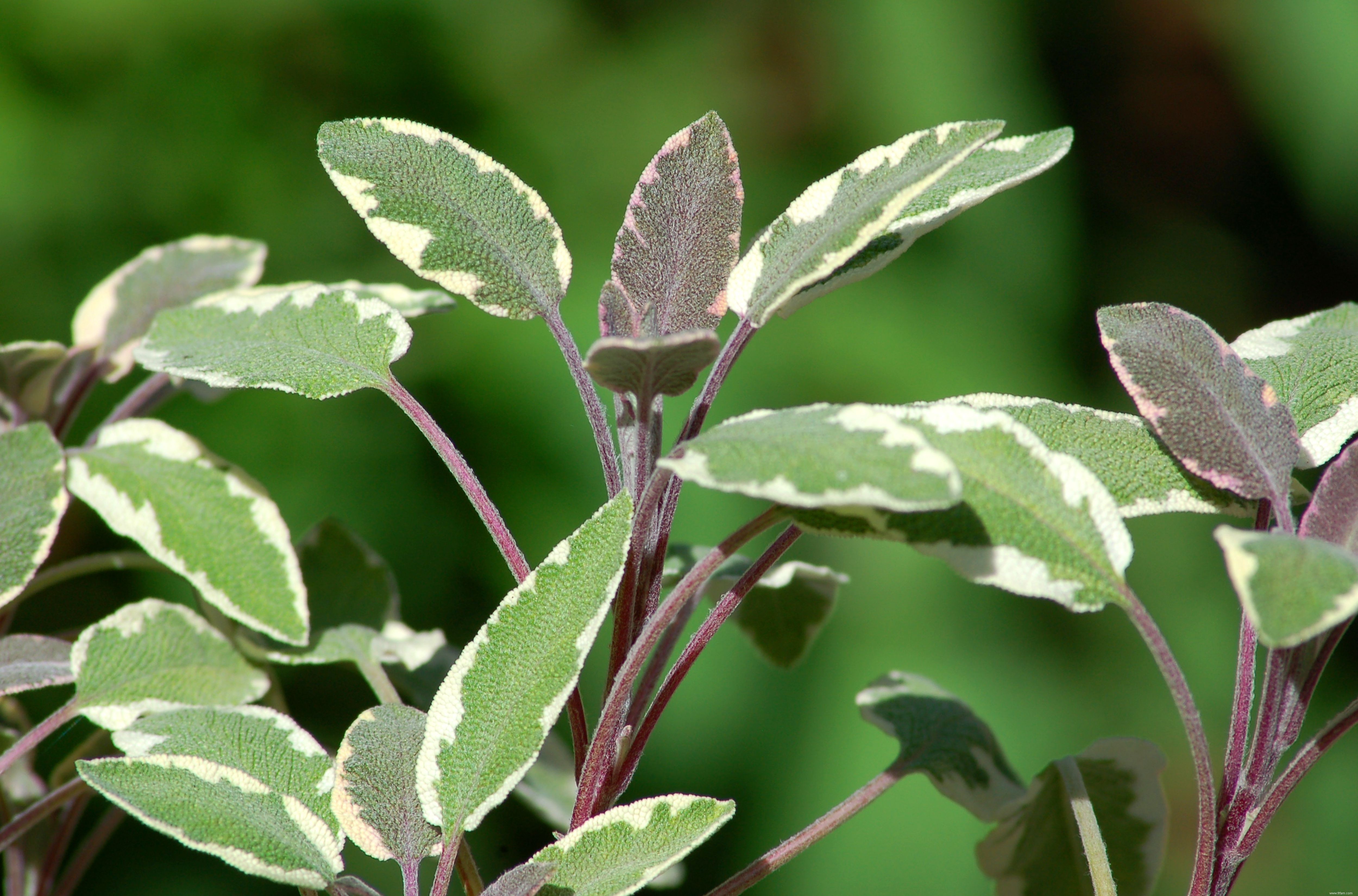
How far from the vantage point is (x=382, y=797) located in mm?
403

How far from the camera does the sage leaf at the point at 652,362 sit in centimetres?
34

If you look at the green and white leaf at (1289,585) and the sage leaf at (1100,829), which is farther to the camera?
the sage leaf at (1100,829)

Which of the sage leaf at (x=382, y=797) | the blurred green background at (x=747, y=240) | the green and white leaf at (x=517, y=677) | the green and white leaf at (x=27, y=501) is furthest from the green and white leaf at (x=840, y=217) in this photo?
the blurred green background at (x=747, y=240)

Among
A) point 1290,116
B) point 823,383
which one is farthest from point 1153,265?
point 823,383

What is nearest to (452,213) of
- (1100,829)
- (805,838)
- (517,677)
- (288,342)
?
(288,342)

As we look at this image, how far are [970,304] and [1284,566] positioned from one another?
1.42 metres

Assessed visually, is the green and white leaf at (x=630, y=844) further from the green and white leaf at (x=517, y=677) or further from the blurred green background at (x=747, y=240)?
the blurred green background at (x=747, y=240)

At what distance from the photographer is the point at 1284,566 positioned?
31 centimetres

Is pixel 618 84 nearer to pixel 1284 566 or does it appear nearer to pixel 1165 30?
pixel 1165 30

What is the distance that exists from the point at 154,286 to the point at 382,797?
1.32ft

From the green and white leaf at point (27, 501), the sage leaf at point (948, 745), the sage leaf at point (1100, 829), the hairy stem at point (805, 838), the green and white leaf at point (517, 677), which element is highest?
the green and white leaf at point (27, 501)

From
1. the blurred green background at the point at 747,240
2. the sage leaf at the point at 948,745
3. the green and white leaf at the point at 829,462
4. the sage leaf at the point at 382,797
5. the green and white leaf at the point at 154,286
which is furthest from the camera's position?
the blurred green background at the point at 747,240

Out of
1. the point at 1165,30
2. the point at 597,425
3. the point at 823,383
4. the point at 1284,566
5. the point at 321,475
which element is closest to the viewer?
the point at 1284,566

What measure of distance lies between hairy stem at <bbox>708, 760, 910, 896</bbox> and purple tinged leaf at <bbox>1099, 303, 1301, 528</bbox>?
19cm
